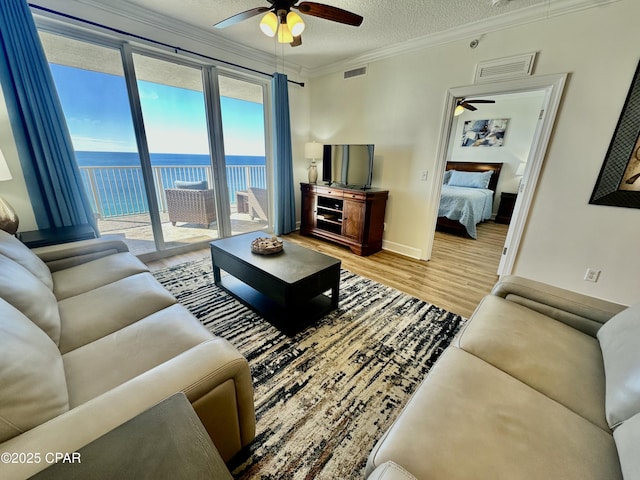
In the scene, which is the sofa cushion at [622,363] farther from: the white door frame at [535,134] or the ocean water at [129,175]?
the ocean water at [129,175]

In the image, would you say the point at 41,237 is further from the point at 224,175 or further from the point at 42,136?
the point at 224,175

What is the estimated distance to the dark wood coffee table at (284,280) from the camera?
5.91ft

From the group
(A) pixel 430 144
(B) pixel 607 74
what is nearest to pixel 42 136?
(A) pixel 430 144

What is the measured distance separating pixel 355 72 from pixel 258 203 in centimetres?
245

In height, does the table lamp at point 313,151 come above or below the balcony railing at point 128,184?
above

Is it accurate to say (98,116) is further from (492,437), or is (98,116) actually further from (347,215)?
(492,437)

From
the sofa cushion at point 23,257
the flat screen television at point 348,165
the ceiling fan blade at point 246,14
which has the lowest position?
the sofa cushion at point 23,257

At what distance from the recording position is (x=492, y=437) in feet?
2.55

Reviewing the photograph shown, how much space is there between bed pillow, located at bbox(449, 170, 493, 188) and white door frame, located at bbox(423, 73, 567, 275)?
3001mm

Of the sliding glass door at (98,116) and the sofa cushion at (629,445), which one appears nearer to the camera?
the sofa cushion at (629,445)


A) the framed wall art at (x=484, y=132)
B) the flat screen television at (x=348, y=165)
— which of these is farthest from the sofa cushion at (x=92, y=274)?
the framed wall art at (x=484, y=132)

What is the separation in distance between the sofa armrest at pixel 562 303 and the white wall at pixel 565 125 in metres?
1.33

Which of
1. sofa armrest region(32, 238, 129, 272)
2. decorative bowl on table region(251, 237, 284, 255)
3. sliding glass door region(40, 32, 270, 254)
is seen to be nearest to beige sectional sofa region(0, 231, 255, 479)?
sofa armrest region(32, 238, 129, 272)

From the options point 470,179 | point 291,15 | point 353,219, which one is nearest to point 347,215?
point 353,219
